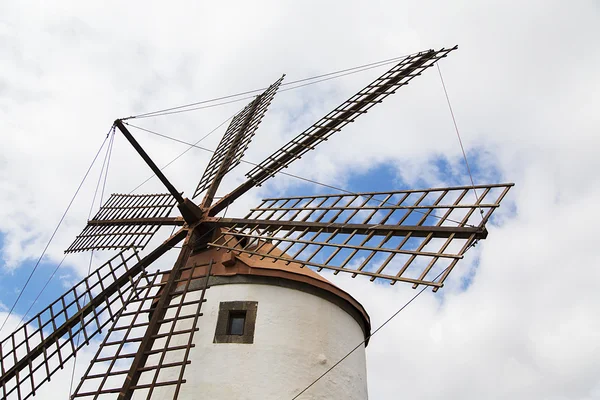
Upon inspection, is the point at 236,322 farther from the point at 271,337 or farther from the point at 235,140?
the point at 235,140

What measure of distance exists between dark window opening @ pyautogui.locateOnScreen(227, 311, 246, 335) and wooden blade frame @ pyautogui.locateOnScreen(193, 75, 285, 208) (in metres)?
2.33

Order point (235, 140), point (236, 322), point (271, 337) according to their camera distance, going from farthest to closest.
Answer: point (235, 140)
point (236, 322)
point (271, 337)

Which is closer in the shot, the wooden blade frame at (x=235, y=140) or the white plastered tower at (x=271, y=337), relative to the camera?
the white plastered tower at (x=271, y=337)

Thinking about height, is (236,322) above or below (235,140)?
below

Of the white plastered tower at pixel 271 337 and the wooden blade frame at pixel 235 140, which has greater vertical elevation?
the wooden blade frame at pixel 235 140

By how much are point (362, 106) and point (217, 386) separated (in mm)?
5316

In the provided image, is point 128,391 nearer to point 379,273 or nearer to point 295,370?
point 295,370

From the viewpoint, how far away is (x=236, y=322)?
6.18 m

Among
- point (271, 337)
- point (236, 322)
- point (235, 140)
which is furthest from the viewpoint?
point (235, 140)

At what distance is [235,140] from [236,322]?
4.66m

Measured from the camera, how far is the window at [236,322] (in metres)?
5.93

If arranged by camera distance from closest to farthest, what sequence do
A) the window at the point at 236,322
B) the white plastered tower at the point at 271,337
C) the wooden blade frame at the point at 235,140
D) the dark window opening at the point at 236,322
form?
the white plastered tower at the point at 271,337 → the window at the point at 236,322 → the dark window opening at the point at 236,322 → the wooden blade frame at the point at 235,140

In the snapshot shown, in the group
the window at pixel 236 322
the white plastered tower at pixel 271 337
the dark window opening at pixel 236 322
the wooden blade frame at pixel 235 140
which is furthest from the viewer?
the wooden blade frame at pixel 235 140

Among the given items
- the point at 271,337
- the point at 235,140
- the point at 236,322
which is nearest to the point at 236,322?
the point at 236,322
